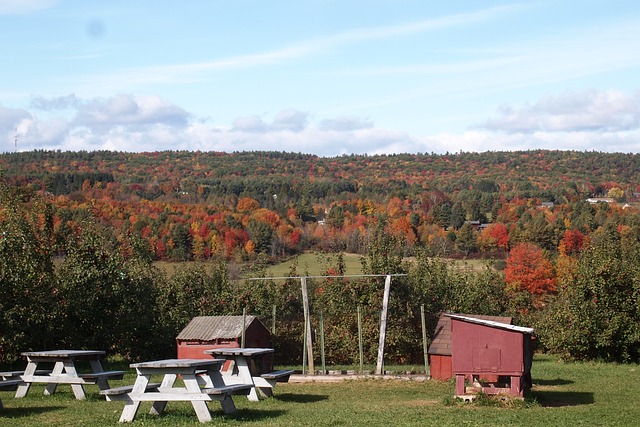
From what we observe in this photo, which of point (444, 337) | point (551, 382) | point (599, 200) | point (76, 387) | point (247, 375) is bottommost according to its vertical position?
point (551, 382)

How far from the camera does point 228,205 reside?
111 meters

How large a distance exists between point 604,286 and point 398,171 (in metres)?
131

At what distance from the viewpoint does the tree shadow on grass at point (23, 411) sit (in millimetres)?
16281

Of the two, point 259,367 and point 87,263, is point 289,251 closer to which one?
point 87,263

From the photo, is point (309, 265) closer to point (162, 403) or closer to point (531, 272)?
point (531, 272)

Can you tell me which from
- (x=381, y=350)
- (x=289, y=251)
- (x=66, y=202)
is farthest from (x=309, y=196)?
(x=381, y=350)

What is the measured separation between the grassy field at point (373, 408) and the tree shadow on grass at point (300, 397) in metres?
0.02

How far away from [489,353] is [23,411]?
1000cm

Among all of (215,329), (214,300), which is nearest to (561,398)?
(215,329)

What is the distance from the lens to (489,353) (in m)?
19.7

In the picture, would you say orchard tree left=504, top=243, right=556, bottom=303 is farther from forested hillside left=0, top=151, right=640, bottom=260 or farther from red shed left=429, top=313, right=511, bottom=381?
red shed left=429, top=313, right=511, bottom=381

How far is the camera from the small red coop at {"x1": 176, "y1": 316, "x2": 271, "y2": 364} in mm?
27375

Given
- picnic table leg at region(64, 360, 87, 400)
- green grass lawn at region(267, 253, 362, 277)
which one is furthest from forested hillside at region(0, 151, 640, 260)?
picnic table leg at region(64, 360, 87, 400)

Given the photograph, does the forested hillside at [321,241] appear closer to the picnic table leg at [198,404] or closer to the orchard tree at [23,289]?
the orchard tree at [23,289]
